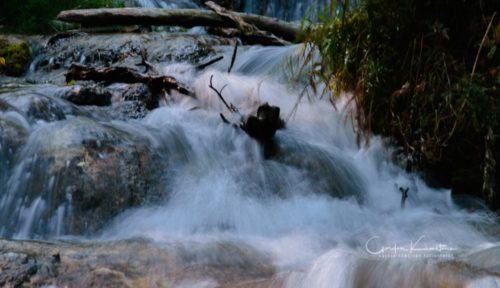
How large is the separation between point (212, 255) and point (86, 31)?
6385mm

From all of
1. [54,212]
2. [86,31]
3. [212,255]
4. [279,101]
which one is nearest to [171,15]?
[86,31]

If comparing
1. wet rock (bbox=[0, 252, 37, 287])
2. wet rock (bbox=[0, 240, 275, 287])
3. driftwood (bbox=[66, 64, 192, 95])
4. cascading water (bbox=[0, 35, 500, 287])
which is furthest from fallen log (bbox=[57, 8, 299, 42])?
wet rock (bbox=[0, 252, 37, 287])

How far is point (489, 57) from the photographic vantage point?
3.27 m

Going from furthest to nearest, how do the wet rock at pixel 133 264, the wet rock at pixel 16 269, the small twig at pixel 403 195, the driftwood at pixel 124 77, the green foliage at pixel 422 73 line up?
the driftwood at pixel 124 77 → the small twig at pixel 403 195 → the green foliage at pixel 422 73 → the wet rock at pixel 133 264 → the wet rock at pixel 16 269

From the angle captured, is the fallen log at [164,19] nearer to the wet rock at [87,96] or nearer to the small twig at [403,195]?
the wet rock at [87,96]

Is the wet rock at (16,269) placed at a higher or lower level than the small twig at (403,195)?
higher

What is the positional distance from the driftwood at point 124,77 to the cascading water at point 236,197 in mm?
560

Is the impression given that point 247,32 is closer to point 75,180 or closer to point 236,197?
point 236,197

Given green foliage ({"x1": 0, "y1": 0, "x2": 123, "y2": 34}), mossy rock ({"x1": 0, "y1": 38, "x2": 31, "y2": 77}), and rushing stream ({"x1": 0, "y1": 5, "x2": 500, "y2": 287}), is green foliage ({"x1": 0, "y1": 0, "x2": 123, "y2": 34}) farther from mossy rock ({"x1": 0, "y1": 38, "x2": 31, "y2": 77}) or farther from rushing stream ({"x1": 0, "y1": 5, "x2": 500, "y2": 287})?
rushing stream ({"x1": 0, "y1": 5, "x2": 500, "y2": 287})

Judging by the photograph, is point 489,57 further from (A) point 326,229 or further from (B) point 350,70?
(A) point 326,229

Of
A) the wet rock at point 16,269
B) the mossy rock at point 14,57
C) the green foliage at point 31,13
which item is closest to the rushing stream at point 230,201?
the wet rock at point 16,269

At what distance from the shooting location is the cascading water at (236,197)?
2609 millimetres

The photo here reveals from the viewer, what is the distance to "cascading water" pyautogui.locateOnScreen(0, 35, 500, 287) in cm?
261

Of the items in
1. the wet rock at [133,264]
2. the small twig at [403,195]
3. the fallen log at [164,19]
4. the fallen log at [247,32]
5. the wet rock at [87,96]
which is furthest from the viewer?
the fallen log at [164,19]
